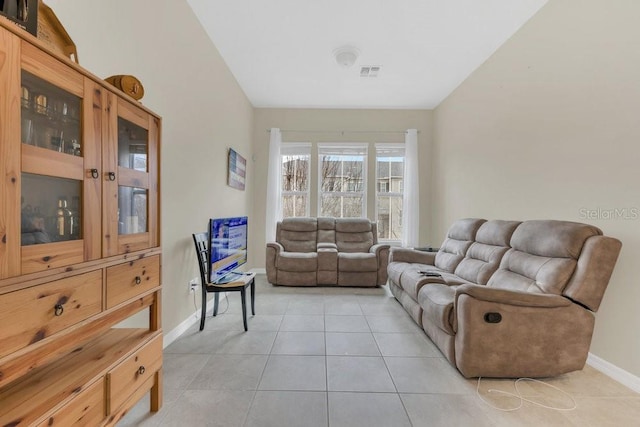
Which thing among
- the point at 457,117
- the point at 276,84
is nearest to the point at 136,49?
the point at 276,84

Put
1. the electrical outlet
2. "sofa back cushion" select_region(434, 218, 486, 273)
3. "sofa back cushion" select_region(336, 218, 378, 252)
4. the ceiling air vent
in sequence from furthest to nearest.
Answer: "sofa back cushion" select_region(336, 218, 378, 252), the ceiling air vent, "sofa back cushion" select_region(434, 218, 486, 273), the electrical outlet

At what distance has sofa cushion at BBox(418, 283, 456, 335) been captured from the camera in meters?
1.86

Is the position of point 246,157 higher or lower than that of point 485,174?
higher

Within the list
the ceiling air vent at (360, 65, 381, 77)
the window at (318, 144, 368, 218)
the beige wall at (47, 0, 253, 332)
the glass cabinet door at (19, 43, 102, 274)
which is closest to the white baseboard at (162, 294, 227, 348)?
the beige wall at (47, 0, 253, 332)

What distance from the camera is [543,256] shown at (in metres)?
1.97

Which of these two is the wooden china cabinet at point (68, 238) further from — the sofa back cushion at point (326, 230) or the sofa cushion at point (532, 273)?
the sofa back cushion at point (326, 230)

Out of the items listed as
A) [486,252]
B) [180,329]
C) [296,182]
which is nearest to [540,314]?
[486,252]

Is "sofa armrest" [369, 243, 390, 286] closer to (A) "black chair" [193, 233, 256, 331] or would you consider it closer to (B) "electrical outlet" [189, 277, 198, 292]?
(A) "black chair" [193, 233, 256, 331]

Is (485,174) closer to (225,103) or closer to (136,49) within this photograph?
(225,103)

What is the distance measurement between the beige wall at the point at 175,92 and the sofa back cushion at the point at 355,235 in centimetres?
190

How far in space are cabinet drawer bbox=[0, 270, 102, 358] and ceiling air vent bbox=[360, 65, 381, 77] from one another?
3.42 meters

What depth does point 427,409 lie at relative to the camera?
1.49 metres

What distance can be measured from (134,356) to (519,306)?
7.19ft

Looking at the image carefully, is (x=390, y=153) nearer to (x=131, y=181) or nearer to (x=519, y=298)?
(x=519, y=298)
